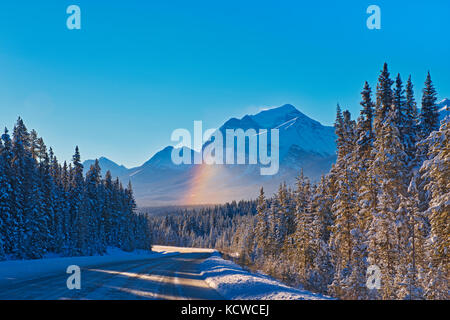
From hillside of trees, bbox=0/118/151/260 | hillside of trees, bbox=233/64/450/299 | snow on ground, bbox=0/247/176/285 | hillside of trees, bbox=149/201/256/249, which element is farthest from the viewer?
hillside of trees, bbox=149/201/256/249

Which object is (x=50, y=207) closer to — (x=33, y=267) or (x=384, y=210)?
(x=33, y=267)

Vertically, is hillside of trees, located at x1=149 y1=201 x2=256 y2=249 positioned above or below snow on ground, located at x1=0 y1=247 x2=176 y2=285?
below

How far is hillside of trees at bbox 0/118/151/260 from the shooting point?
35.9 m

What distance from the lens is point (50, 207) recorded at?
4419 cm

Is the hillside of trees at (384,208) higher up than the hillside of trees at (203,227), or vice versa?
the hillside of trees at (384,208)

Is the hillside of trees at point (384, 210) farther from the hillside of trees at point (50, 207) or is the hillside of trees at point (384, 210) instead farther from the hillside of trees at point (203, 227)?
the hillside of trees at point (203, 227)

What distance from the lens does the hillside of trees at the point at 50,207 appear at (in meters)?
35.9

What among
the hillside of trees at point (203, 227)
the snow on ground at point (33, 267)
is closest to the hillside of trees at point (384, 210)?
the snow on ground at point (33, 267)

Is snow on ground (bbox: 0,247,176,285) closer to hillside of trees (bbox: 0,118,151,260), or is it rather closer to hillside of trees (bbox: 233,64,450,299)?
hillside of trees (bbox: 0,118,151,260)

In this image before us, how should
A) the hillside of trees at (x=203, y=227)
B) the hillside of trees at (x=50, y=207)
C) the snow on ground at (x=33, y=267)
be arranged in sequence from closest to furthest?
the snow on ground at (x=33, y=267) < the hillside of trees at (x=50, y=207) < the hillside of trees at (x=203, y=227)

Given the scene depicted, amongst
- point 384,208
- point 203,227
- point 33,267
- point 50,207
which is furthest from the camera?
point 203,227

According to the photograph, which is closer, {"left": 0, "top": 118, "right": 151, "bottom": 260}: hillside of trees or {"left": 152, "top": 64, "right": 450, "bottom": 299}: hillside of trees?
{"left": 152, "top": 64, "right": 450, "bottom": 299}: hillside of trees

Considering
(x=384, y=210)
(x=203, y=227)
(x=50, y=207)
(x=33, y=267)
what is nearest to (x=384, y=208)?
(x=384, y=210)

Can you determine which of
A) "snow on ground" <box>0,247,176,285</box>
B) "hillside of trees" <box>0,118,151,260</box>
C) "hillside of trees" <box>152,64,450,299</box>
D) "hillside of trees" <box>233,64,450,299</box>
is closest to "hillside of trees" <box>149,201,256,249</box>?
"hillside of trees" <box>0,118,151,260</box>
